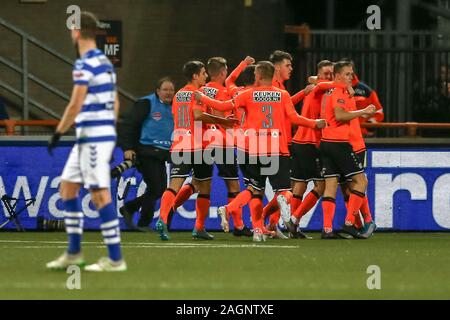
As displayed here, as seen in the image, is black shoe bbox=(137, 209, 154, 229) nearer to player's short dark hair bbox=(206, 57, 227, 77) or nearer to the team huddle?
the team huddle

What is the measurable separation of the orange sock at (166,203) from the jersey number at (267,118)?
1428 millimetres

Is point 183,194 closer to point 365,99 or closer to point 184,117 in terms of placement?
point 184,117

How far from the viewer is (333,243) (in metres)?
17.4

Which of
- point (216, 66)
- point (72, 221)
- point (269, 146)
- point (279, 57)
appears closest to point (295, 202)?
point (279, 57)

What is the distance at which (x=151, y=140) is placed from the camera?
60.9ft

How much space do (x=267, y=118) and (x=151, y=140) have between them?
6.74ft

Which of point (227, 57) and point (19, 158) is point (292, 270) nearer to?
point (19, 158)

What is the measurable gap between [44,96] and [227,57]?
126 inches

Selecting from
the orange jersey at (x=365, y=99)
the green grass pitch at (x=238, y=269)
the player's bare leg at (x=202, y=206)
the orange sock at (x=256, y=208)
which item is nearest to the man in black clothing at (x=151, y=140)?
the green grass pitch at (x=238, y=269)

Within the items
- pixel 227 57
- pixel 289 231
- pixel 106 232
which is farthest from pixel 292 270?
pixel 227 57

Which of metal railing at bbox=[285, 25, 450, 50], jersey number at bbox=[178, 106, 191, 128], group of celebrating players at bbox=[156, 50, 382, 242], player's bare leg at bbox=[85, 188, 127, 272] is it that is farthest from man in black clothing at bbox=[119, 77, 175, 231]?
player's bare leg at bbox=[85, 188, 127, 272]

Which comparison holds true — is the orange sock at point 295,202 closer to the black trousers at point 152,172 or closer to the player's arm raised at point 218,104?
the black trousers at point 152,172

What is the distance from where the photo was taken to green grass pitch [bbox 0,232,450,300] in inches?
437

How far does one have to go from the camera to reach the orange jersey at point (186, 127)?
1756cm
